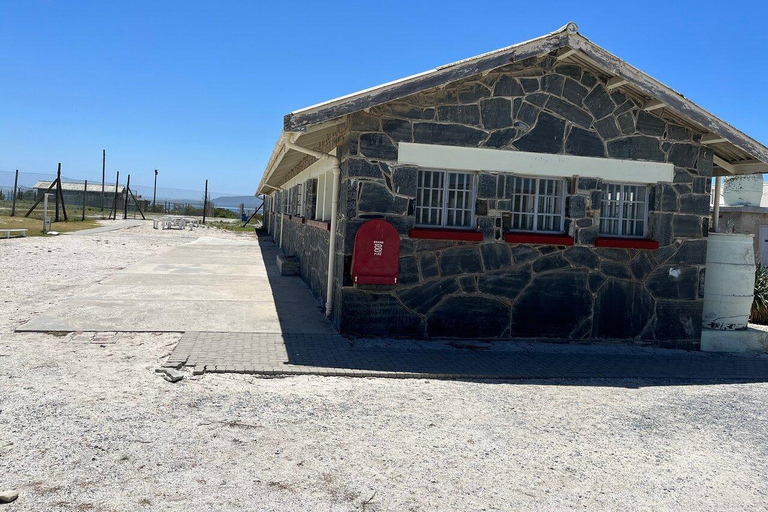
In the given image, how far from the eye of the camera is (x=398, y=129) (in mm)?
8453

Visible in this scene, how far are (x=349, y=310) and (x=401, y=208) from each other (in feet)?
4.84

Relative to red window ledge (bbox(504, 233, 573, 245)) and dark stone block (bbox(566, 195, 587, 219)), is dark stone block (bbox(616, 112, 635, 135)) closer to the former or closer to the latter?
dark stone block (bbox(566, 195, 587, 219))

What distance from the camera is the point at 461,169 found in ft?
28.5

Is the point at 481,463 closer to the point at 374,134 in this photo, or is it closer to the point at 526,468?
the point at 526,468

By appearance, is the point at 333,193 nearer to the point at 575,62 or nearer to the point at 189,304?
the point at 189,304

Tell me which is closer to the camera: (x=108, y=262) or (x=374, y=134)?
(x=374, y=134)

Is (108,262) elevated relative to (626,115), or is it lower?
lower

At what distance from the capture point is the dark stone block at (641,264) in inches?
364

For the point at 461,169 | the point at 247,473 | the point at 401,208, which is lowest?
the point at 247,473

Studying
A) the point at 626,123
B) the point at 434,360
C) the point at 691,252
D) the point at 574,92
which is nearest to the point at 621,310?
the point at 691,252

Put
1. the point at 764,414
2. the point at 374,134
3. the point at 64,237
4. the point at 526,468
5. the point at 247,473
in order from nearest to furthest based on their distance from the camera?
the point at 247,473 → the point at 526,468 → the point at 764,414 → the point at 374,134 → the point at 64,237

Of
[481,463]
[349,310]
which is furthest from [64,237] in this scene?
[481,463]

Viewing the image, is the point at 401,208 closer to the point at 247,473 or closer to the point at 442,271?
the point at 442,271

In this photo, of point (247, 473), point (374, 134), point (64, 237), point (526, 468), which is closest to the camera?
point (247, 473)
